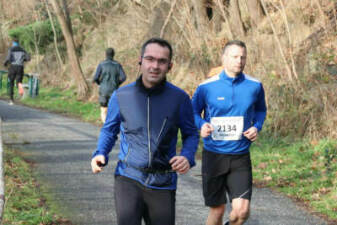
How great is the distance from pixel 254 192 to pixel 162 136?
4960mm

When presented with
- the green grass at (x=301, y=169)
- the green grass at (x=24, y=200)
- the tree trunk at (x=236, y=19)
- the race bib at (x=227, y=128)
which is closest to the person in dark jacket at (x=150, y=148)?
the race bib at (x=227, y=128)

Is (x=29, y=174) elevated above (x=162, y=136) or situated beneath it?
situated beneath

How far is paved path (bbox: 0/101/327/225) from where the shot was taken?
6969 mm

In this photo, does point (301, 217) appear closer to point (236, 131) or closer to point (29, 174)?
point (236, 131)

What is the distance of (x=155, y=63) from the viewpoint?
386cm

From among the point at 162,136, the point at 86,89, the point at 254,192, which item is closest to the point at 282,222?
the point at 254,192

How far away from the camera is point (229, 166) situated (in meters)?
5.44

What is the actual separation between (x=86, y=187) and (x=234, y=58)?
12.3 feet

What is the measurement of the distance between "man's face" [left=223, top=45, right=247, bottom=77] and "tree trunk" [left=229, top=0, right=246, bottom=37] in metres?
8.22

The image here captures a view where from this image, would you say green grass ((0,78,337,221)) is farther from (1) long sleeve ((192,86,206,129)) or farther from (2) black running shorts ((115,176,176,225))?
(2) black running shorts ((115,176,176,225))

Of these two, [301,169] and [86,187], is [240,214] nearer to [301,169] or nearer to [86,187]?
[86,187]

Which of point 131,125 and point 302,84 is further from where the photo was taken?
point 302,84

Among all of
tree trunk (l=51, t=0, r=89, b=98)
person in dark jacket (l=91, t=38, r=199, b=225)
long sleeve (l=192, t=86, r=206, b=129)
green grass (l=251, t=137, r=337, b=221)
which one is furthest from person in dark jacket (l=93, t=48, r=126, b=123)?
person in dark jacket (l=91, t=38, r=199, b=225)

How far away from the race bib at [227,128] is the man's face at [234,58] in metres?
0.42
